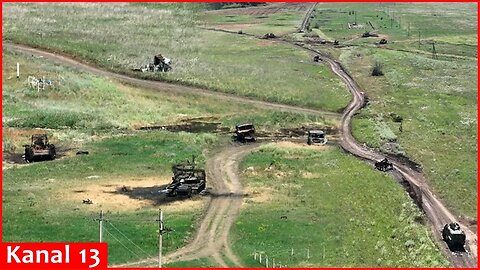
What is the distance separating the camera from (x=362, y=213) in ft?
224

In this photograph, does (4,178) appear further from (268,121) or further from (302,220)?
(268,121)

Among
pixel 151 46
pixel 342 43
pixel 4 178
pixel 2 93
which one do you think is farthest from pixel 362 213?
pixel 342 43

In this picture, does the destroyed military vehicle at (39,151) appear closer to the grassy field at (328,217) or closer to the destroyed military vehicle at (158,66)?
the grassy field at (328,217)

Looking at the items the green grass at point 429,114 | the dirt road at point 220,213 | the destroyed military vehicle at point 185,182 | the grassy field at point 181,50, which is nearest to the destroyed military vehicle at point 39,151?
the destroyed military vehicle at point 185,182

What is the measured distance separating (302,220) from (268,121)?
1705 inches

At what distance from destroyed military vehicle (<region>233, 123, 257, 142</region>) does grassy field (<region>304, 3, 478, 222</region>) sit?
1370cm

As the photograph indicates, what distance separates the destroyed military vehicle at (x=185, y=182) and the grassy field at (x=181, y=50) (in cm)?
4372

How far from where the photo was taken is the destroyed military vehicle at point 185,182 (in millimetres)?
73188

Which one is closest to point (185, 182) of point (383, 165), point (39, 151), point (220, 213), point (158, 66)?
point (220, 213)

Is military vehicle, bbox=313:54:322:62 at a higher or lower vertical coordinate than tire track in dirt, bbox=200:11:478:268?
higher

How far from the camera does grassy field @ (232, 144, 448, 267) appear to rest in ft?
192

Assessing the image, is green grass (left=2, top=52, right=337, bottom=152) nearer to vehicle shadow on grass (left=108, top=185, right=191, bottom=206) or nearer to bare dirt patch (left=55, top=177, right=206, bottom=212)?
bare dirt patch (left=55, top=177, right=206, bottom=212)

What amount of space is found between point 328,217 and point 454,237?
35.8 ft

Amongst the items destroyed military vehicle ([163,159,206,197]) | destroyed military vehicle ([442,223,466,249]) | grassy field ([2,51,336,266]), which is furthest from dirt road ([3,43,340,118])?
destroyed military vehicle ([442,223,466,249])
